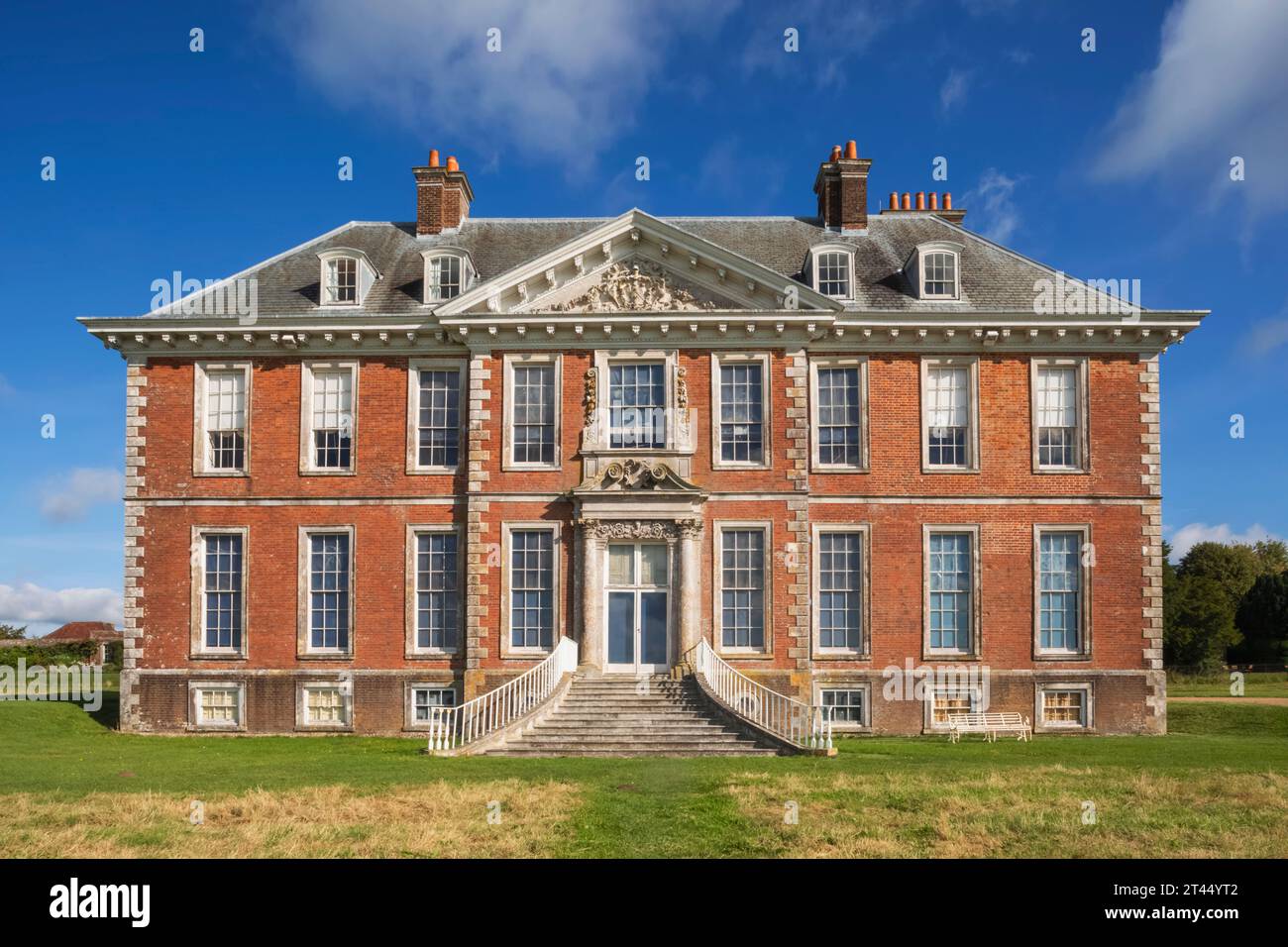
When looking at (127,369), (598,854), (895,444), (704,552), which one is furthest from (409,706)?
(598,854)

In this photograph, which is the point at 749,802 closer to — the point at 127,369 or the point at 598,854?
the point at 598,854

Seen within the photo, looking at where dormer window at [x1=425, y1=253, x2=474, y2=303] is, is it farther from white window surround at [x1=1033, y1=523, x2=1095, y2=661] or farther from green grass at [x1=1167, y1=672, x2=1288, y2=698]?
green grass at [x1=1167, y1=672, x2=1288, y2=698]

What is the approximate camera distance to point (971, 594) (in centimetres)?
2438

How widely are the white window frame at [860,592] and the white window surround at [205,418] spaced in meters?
13.6

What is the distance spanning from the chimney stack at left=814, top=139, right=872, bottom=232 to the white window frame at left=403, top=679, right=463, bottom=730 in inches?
601

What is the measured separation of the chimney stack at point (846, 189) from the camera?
90.1ft

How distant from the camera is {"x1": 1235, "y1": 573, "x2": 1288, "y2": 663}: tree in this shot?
55.1m

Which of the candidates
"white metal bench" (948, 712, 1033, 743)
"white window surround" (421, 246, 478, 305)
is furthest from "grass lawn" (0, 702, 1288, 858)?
"white window surround" (421, 246, 478, 305)

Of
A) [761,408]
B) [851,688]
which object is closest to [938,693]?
[851,688]

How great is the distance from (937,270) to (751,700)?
1146 centimetres

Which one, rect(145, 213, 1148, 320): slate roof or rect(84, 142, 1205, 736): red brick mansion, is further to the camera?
rect(145, 213, 1148, 320): slate roof
